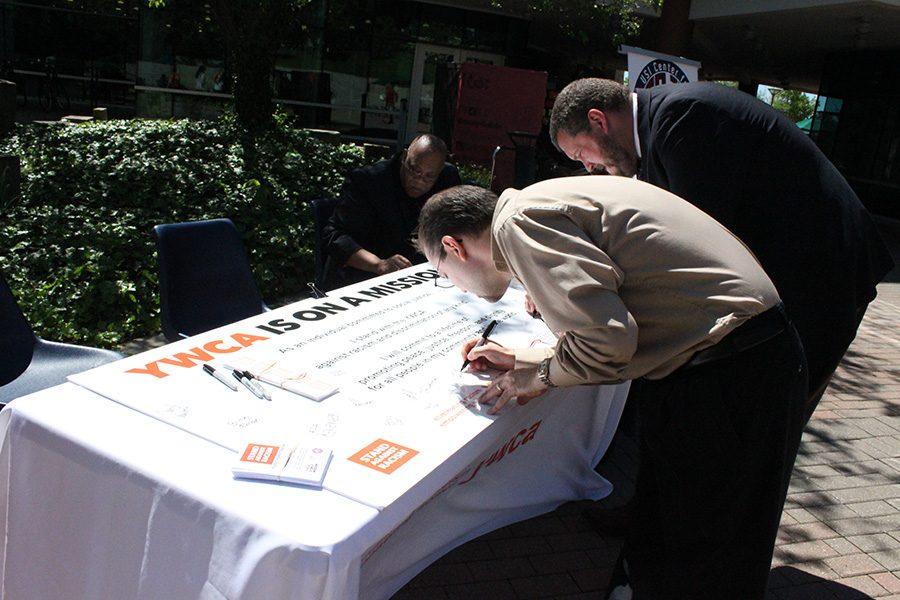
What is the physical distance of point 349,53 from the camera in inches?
620

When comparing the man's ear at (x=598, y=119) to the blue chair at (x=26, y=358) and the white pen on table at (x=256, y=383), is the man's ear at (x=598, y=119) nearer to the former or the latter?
the white pen on table at (x=256, y=383)

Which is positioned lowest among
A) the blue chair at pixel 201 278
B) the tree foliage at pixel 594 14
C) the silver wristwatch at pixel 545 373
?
the blue chair at pixel 201 278

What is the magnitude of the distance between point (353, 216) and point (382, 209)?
16 cm

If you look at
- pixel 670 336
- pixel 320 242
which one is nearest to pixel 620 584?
pixel 670 336

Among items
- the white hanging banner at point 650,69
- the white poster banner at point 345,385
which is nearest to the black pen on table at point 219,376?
the white poster banner at point 345,385

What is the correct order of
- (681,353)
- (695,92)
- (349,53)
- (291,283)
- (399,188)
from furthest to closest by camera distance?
(349,53)
(291,283)
(399,188)
(695,92)
(681,353)

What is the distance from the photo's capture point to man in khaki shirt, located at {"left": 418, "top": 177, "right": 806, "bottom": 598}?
5.60ft

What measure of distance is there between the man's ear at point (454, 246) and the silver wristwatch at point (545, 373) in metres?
0.35

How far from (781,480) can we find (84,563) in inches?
67.0

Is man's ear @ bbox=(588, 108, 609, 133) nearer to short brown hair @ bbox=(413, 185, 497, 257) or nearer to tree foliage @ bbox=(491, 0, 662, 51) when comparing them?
short brown hair @ bbox=(413, 185, 497, 257)

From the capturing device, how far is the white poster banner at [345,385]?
1735 millimetres

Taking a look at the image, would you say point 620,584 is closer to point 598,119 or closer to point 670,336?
point 670,336

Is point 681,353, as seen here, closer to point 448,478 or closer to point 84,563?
point 448,478

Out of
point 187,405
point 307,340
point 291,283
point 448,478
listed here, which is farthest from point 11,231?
point 448,478
